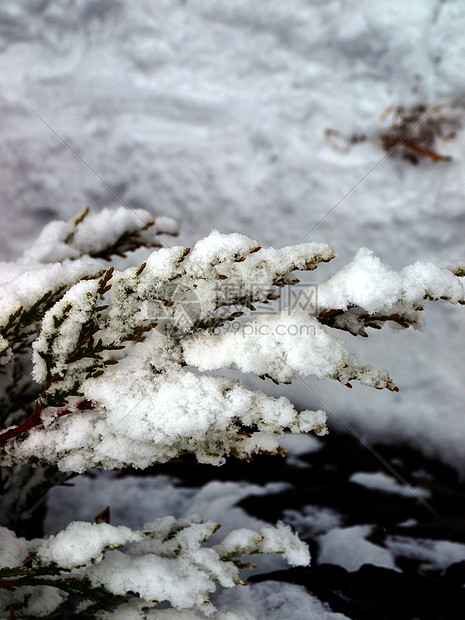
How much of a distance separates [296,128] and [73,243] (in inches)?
28.4

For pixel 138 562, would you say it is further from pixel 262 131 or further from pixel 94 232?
pixel 262 131

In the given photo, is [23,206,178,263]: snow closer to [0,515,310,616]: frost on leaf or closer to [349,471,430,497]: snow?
[0,515,310,616]: frost on leaf

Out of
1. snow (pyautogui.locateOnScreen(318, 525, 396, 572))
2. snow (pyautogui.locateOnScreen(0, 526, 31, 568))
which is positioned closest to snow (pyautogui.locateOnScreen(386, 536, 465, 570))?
snow (pyautogui.locateOnScreen(318, 525, 396, 572))

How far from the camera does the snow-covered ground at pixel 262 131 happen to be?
1.29 meters

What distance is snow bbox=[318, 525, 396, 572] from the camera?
3.13ft

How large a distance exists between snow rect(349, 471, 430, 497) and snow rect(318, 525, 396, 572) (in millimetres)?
119

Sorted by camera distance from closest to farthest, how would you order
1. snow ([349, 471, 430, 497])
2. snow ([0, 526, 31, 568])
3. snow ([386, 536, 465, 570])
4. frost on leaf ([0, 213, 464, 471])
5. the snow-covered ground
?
Result: 1. frost on leaf ([0, 213, 464, 471])
2. snow ([0, 526, 31, 568])
3. snow ([386, 536, 465, 570])
4. snow ([349, 471, 430, 497])
5. the snow-covered ground

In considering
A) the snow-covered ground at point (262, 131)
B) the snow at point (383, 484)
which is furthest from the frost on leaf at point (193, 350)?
the snow-covered ground at point (262, 131)

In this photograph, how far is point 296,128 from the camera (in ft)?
4.56

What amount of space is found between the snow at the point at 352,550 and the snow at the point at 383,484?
4.7 inches

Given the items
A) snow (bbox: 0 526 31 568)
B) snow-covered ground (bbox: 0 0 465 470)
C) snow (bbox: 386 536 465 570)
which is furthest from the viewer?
snow-covered ground (bbox: 0 0 465 470)

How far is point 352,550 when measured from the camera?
98 cm

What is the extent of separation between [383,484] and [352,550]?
0.67 ft

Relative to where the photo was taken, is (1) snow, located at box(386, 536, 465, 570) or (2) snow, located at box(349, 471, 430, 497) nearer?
(1) snow, located at box(386, 536, 465, 570)
